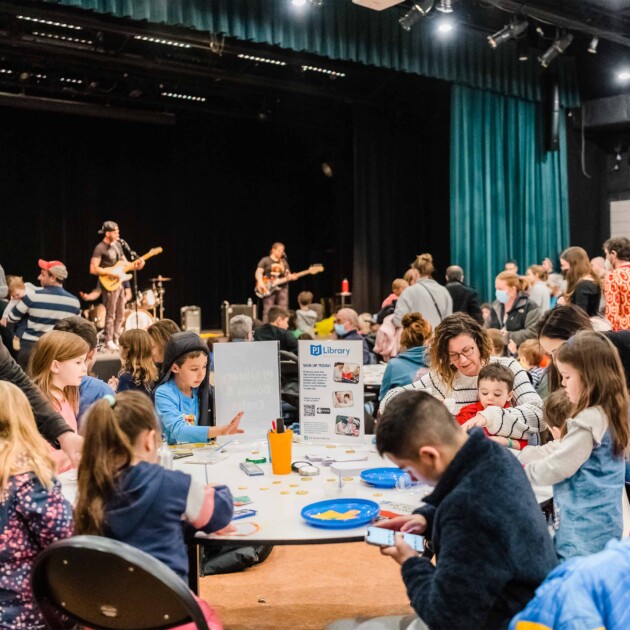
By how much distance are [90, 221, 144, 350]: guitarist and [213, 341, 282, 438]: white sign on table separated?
6.77 meters

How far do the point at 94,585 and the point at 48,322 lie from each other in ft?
17.4

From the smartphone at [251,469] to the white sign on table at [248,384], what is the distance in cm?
46

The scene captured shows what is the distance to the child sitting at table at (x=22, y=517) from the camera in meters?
2.04

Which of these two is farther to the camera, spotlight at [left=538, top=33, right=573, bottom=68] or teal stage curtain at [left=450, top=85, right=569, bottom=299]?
teal stage curtain at [left=450, top=85, right=569, bottom=299]

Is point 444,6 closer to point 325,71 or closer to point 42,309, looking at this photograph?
point 325,71

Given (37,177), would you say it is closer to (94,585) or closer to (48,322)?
(48,322)

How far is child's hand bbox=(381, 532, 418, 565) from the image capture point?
71.2 inches

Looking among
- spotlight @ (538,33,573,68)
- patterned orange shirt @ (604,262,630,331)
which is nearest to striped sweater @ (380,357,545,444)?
patterned orange shirt @ (604,262,630,331)

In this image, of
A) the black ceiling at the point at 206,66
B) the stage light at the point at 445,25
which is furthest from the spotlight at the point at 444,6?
the black ceiling at the point at 206,66

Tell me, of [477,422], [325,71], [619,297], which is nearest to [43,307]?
[619,297]

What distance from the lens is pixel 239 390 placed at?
336cm

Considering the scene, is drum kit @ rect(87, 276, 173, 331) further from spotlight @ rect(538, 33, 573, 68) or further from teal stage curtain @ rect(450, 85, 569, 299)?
spotlight @ rect(538, 33, 573, 68)

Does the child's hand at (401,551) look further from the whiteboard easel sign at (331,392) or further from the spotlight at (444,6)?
the spotlight at (444,6)

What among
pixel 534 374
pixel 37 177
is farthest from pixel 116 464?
pixel 37 177
